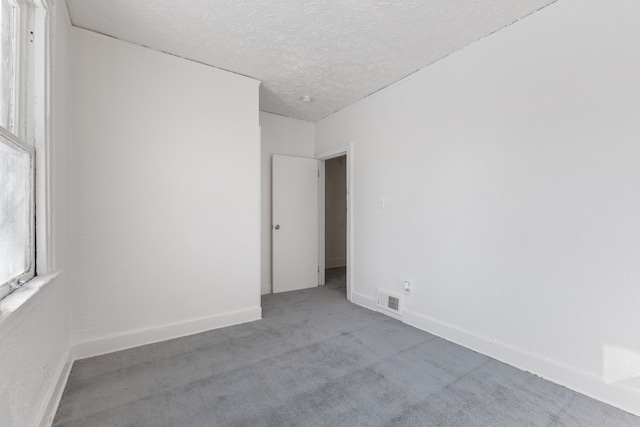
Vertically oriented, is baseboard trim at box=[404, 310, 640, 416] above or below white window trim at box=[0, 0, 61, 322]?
below

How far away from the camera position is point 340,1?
194 centimetres

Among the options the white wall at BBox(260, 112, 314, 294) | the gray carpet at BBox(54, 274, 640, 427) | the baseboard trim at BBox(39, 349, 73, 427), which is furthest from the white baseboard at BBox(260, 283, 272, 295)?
the baseboard trim at BBox(39, 349, 73, 427)

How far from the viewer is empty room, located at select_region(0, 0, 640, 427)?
161 cm

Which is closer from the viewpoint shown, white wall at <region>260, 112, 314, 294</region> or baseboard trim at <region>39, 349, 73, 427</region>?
baseboard trim at <region>39, 349, 73, 427</region>

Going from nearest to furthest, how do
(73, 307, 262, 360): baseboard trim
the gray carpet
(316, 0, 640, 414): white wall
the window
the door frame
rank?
the window → the gray carpet → (316, 0, 640, 414): white wall → (73, 307, 262, 360): baseboard trim → the door frame

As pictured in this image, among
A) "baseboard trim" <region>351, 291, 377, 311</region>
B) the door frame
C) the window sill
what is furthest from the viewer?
the door frame

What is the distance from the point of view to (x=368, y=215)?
3.51 m

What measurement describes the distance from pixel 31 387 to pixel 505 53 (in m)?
3.56

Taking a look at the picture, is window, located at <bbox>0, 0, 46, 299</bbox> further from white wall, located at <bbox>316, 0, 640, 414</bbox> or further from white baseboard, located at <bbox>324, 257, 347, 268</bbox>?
white baseboard, located at <bbox>324, 257, 347, 268</bbox>

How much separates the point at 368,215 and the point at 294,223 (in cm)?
122

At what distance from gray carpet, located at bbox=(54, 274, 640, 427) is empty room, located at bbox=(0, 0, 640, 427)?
2cm

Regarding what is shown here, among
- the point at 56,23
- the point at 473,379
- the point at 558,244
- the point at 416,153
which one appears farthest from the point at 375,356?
the point at 56,23

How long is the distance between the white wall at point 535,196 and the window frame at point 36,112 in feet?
9.25

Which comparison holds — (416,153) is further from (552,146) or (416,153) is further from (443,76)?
(552,146)
